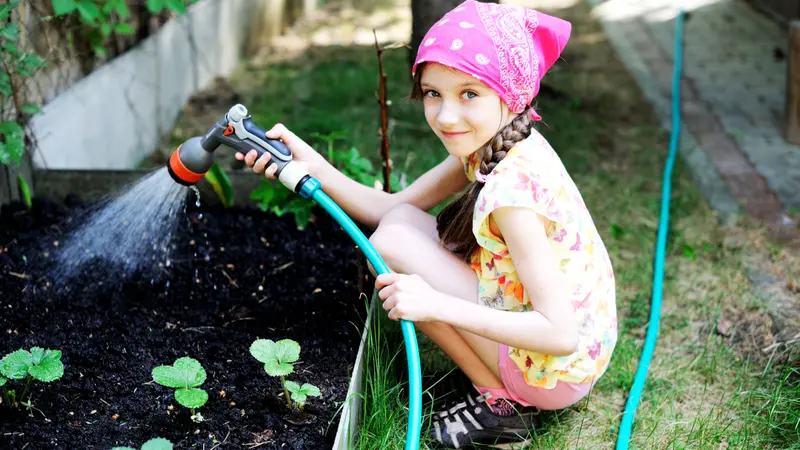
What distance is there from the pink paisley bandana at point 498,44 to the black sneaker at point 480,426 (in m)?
0.79

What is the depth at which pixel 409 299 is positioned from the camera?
1926mm

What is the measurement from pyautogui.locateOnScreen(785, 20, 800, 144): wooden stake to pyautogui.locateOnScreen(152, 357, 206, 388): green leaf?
3377mm

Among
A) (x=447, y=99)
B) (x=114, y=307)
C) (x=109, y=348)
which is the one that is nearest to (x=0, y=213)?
(x=114, y=307)

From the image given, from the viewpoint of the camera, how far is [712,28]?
6.32 meters

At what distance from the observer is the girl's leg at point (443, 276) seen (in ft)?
6.99

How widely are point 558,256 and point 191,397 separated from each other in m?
0.89

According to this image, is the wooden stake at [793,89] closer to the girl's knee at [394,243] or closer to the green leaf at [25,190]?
the girl's knee at [394,243]

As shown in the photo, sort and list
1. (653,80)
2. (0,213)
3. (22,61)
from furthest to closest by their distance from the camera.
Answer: (653,80) < (0,213) < (22,61)

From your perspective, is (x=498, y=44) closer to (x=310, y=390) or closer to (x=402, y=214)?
(x=402, y=214)

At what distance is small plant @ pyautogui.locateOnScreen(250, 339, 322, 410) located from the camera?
1956 millimetres

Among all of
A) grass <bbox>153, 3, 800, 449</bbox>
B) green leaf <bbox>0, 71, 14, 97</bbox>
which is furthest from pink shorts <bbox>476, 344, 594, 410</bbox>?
green leaf <bbox>0, 71, 14, 97</bbox>

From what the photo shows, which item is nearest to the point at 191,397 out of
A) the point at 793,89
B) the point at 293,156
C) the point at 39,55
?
the point at 293,156

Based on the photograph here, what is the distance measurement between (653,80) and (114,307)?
380cm

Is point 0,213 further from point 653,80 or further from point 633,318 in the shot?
point 653,80
